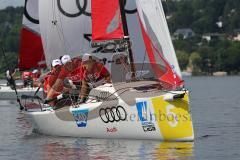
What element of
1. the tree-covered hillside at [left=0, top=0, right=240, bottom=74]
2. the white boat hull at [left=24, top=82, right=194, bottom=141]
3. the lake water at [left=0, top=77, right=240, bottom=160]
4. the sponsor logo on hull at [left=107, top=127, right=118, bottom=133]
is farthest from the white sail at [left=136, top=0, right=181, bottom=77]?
the tree-covered hillside at [left=0, top=0, right=240, bottom=74]

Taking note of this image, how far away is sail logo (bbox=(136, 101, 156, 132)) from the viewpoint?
2048cm

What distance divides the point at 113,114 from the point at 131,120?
18.2 inches

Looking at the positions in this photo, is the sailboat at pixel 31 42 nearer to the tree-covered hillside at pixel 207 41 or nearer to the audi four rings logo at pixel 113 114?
the audi four rings logo at pixel 113 114

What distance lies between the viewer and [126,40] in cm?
2233

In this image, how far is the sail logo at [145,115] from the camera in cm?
2048

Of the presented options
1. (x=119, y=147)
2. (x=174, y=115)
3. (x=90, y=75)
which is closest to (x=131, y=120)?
(x=119, y=147)

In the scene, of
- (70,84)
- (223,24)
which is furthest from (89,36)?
(223,24)

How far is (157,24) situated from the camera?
845 inches

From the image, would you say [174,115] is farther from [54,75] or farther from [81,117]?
[54,75]

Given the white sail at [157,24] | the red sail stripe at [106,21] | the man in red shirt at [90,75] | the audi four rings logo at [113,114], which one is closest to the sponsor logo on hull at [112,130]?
the audi four rings logo at [113,114]

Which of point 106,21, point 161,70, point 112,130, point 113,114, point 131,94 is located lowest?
point 112,130

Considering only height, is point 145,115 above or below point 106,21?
below

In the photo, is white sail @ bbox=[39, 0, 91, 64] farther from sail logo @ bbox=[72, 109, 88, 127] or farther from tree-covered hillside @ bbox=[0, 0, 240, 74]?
tree-covered hillside @ bbox=[0, 0, 240, 74]

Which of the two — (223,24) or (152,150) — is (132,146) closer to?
(152,150)
